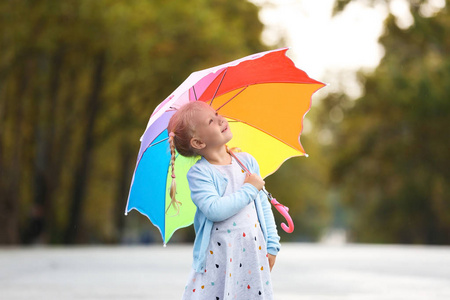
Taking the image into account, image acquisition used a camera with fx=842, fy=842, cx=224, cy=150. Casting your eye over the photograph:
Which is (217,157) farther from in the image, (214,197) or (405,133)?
(405,133)

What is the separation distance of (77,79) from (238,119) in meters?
23.3

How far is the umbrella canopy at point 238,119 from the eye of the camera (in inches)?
202

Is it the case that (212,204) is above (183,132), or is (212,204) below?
below

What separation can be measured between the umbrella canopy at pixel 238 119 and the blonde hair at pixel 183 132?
18cm

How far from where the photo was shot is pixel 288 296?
8594 millimetres

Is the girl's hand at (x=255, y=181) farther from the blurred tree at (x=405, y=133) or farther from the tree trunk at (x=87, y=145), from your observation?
the blurred tree at (x=405, y=133)

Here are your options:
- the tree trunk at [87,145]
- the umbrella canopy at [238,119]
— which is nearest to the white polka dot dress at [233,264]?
the umbrella canopy at [238,119]

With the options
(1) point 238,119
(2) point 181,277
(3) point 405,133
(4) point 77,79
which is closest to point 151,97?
(4) point 77,79

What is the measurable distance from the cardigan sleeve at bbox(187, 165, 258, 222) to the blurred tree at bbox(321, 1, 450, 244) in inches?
875

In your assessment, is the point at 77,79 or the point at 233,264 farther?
the point at 77,79

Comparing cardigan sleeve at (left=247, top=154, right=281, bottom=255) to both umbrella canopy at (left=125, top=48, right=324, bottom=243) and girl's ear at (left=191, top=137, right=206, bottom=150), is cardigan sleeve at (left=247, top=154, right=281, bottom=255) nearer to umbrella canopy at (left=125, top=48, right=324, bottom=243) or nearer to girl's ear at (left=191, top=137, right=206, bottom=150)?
girl's ear at (left=191, top=137, right=206, bottom=150)

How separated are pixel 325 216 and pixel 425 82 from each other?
27.4 metres

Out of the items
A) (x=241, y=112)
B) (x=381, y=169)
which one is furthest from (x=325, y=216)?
(x=241, y=112)

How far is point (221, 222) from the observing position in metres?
4.37
